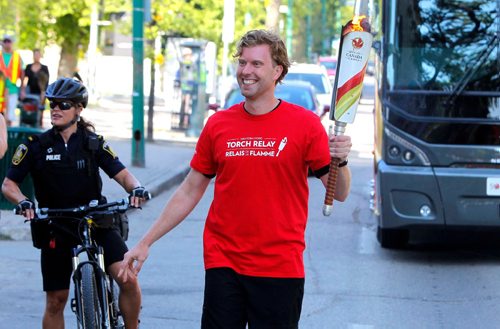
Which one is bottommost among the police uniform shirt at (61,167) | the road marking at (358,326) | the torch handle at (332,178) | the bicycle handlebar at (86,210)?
the road marking at (358,326)

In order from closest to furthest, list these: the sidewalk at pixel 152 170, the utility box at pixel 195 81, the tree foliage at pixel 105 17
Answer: the sidewalk at pixel 152 170 → the tree foliage at pixel 105 17 → the utility box at pixel 195 81

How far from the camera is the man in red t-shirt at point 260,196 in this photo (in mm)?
5234

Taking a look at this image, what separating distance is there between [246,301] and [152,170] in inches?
581

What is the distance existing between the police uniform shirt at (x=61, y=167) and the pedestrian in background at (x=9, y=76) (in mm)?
15015

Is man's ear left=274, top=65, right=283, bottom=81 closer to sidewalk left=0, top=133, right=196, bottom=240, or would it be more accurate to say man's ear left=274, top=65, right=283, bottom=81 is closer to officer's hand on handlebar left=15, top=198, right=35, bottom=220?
officer's hand on handlebar left=15, top=198, right=35, bottom=220

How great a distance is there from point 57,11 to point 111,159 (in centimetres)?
3128

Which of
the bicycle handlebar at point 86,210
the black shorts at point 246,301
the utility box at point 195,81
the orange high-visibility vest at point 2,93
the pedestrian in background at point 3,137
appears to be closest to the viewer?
the black shorts at point 246,301

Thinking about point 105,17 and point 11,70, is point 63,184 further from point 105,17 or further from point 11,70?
point 105,17

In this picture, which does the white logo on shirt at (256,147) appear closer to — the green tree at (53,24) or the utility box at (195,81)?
the utility box at (195,81)

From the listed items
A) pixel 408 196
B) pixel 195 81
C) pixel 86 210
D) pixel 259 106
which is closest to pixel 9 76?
pixel 195 81

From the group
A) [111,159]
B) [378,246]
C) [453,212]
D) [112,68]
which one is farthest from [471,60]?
[112,68]

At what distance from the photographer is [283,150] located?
524cm

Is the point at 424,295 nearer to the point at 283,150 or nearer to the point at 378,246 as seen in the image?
the point at 378,246

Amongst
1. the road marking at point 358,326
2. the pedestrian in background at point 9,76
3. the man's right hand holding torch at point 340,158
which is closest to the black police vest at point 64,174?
the man's right hand holding torch at point 340,158
